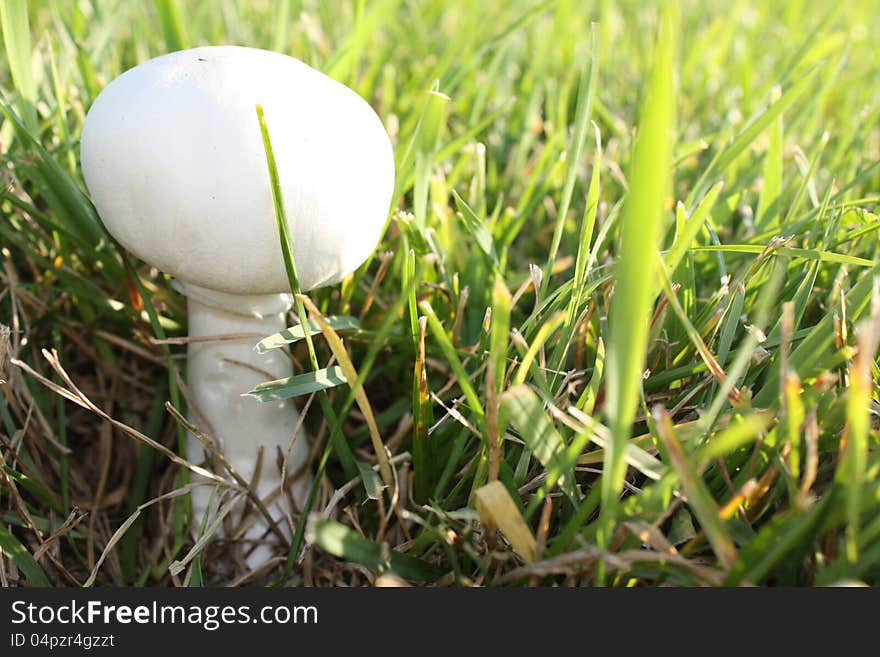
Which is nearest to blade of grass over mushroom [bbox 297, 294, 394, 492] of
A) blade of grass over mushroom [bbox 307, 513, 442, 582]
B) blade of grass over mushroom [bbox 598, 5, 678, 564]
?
blade of grass over mushroom [bbox 307, 513, 442, 582]

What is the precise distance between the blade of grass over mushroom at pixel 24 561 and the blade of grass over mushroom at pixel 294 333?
1.03 ft

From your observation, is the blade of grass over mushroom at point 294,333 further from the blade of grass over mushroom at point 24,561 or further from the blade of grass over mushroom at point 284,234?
the blade of grass over mushroom at point 24,561

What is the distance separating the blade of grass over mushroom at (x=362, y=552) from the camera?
2.05 ft

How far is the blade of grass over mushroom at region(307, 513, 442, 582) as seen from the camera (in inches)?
24.6

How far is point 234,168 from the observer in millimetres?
755

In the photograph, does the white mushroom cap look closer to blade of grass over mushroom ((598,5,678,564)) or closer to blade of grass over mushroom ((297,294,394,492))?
blade of grass over mushroom ((297,294,394,492))

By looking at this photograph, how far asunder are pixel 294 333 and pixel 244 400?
159mm

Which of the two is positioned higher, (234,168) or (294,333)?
(234,168)

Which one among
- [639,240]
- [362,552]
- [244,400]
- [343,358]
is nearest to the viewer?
[639,240]

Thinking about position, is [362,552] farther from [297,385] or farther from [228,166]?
[228,166]

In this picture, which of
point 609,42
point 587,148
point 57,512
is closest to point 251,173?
point 57,512

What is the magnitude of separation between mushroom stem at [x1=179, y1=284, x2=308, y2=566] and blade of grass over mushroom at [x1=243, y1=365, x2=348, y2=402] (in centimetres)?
12

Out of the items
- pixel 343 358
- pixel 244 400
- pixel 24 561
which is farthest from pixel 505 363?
pixel 24 561

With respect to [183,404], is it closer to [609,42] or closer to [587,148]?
[587,148]
